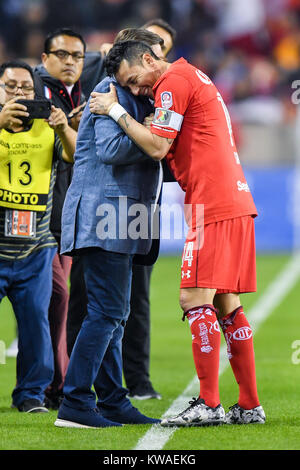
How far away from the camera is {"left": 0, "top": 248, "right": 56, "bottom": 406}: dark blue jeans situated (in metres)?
5.71

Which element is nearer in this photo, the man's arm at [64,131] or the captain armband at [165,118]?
the captain armband at [165,118]

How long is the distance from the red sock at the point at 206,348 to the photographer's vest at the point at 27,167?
1244 mm

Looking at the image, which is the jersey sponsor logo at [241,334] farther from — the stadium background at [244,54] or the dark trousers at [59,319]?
the stadium background at [244,54]

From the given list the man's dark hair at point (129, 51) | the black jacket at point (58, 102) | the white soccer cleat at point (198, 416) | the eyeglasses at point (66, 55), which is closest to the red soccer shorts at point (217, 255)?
the white soccer cleat at point (198, 416)

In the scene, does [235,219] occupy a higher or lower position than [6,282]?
higher

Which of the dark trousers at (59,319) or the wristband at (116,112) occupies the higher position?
the wristband at (116,112)

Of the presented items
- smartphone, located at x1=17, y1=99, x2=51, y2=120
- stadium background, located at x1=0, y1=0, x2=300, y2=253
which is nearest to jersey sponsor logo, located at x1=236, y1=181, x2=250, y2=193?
smartphone, located at x1=17, y1=99, x2=51, y2=120

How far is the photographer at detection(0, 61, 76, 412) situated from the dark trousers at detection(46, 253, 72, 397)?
370 millimetres

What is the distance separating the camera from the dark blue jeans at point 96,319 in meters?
4.92

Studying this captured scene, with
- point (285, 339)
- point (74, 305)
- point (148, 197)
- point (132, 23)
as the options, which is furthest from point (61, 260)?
point (132, 23)

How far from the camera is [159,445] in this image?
4543 mm

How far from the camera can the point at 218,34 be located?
2109cm
